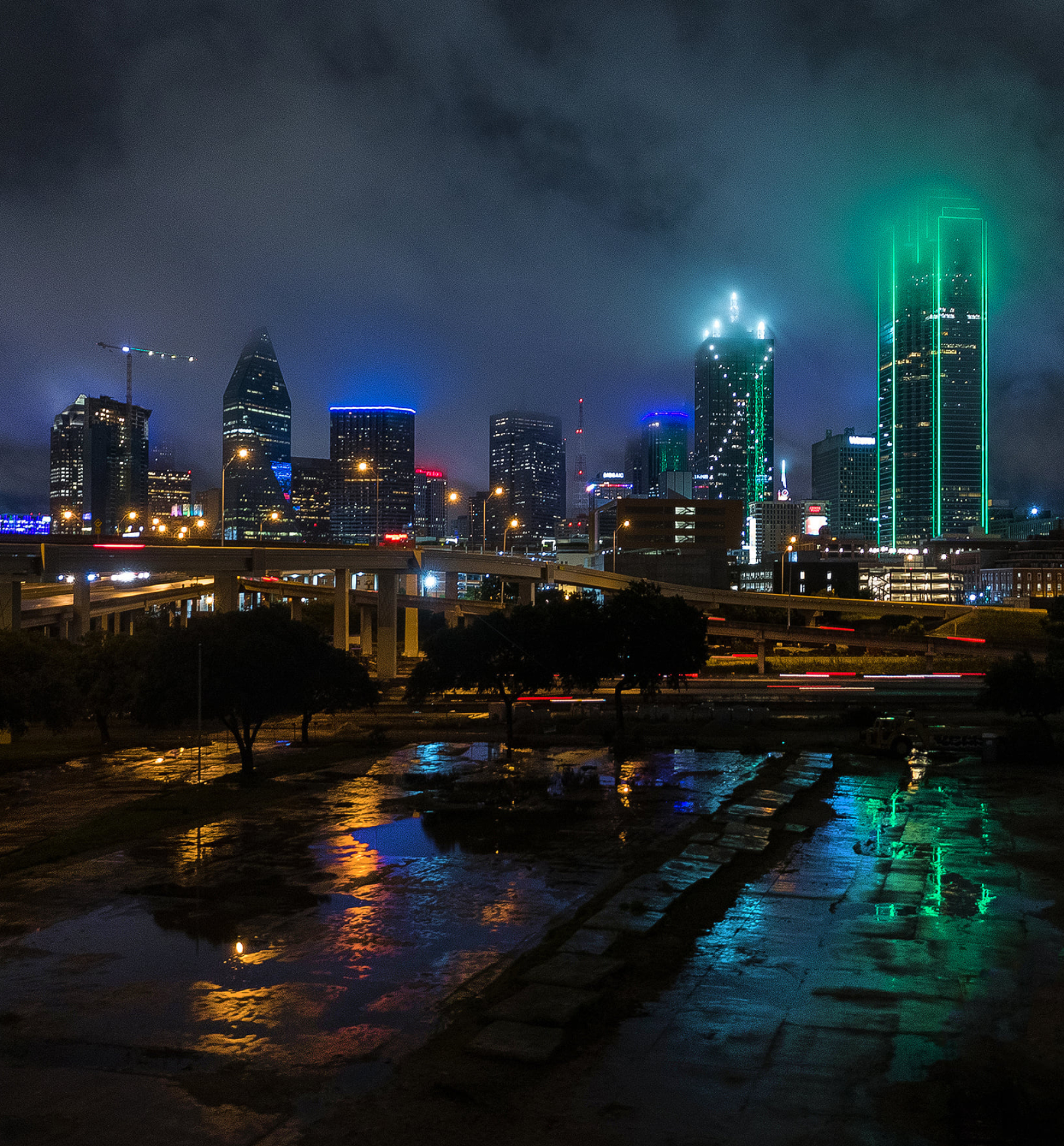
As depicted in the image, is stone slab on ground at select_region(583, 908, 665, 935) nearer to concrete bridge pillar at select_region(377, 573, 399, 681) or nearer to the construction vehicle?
the construction vehicle

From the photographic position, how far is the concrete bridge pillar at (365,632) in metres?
106

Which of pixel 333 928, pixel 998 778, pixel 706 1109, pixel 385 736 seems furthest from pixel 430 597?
pixel 706 1109

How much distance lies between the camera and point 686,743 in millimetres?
45656

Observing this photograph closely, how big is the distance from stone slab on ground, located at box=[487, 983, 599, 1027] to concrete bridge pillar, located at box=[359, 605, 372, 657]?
277ft

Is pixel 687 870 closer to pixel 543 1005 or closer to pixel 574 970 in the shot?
pixel 574 970

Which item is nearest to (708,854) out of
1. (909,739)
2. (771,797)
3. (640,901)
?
(640,901)

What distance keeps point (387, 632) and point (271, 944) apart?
6202 cm

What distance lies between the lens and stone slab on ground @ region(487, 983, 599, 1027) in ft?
46.5

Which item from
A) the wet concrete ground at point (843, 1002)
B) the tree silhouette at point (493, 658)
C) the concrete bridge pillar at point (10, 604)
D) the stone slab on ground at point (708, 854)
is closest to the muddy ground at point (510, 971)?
the wet concrete ground at point (843, 1002)

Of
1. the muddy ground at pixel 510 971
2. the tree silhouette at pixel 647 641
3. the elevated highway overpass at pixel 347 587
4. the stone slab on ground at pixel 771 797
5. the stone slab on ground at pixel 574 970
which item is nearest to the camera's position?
the muddy ground at pixel 510 971

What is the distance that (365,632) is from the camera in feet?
393

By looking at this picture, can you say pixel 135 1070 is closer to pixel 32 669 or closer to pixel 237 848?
pixel 237 848

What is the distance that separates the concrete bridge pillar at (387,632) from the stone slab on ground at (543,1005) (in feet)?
204

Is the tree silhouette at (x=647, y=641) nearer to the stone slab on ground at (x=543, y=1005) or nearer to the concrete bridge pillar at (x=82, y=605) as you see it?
the stone slab on ground at (x=543, y=1005)
